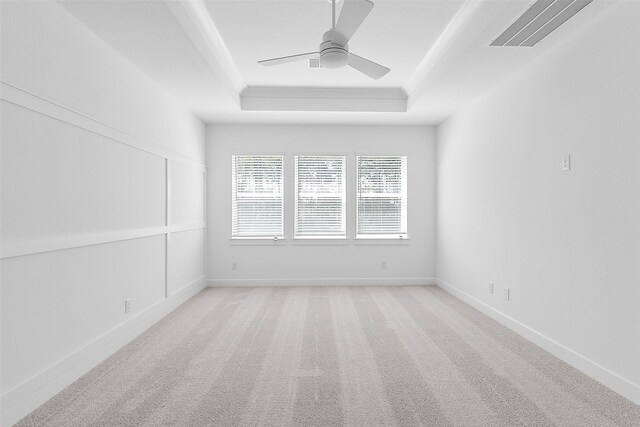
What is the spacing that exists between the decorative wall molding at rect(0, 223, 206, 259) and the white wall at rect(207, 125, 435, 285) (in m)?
1.92

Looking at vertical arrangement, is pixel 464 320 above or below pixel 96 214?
below

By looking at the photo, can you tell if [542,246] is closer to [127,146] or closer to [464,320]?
[464,320]

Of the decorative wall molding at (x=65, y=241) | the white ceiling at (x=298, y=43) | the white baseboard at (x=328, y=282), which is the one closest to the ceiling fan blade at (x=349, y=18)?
the white ceiling at (x=298, y=43)

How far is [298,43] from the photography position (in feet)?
11.7

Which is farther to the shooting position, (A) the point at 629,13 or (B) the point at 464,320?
(B) the point at 464,320

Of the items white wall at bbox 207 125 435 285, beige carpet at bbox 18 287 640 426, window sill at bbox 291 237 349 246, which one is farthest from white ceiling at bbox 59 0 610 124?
beige carpet at bbox 18 287 640 426

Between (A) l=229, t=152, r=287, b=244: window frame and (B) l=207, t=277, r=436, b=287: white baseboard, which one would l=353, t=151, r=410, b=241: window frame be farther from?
(A) l=229, t=152, r=287, b=244: window frame

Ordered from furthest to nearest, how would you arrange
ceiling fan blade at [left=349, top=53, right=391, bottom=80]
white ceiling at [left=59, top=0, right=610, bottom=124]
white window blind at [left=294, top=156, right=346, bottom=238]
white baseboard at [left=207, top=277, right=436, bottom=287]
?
white window blind at [left=294, top=156, right=346, bottom=238] < white baseboard at [left=207, top=277, right=436, bottom=287] < ceiling fan blade at [left=349, top=53, right=391, bottom=80] < white ceiling at [left=59, top=0, right=610, bottom=124]

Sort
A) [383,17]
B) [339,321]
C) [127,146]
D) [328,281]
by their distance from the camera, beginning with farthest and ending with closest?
1. [328,281]
2. [339,321]
3. [127,146]
4. [383,17]

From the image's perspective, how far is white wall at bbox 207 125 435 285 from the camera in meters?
5.81

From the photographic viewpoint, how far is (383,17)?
3127 millimetres

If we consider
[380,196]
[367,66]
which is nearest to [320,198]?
[380,196]

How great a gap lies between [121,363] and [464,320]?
343 centimetres

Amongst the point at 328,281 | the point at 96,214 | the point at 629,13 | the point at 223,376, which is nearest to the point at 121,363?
the point at 223,376
